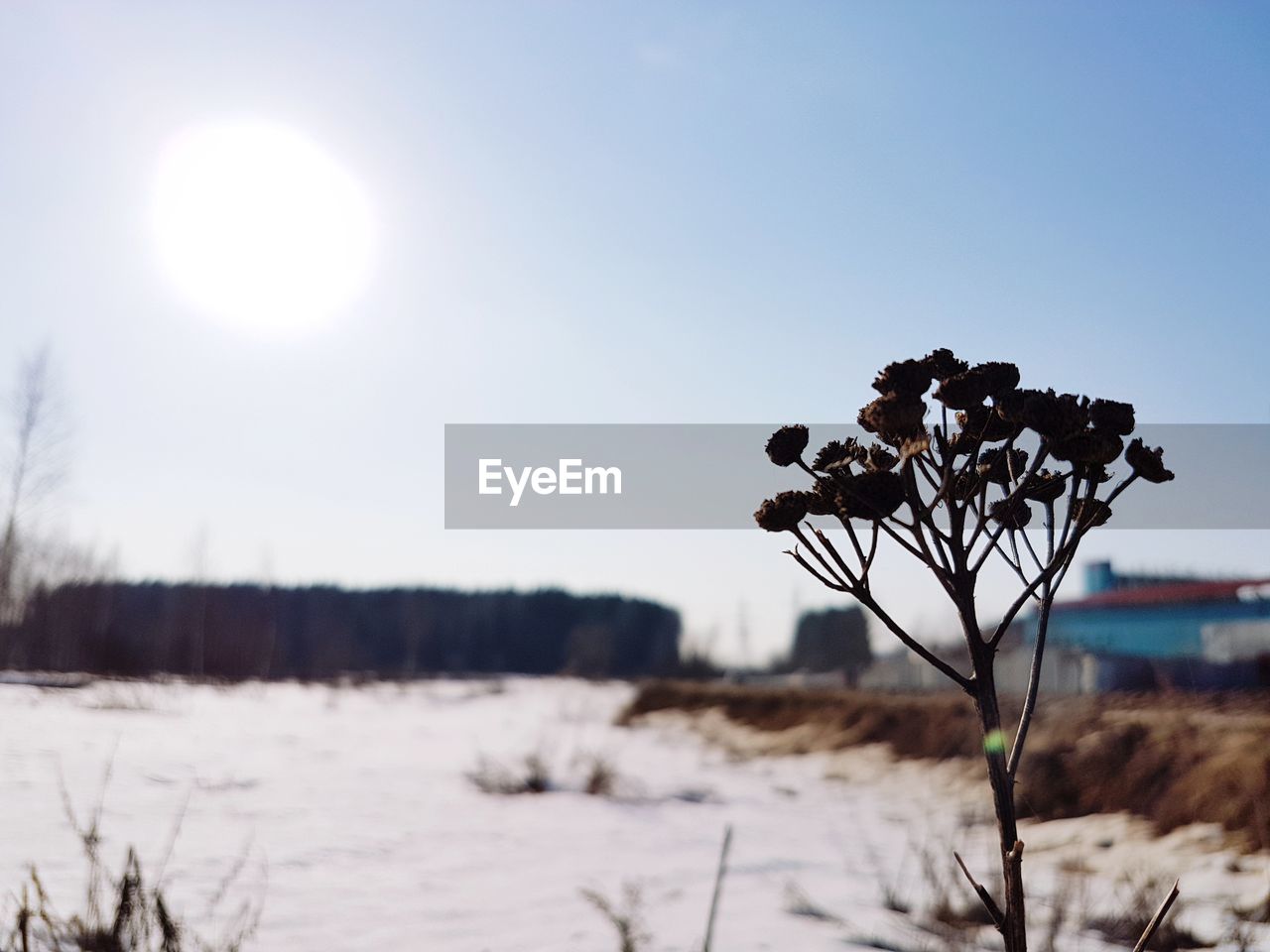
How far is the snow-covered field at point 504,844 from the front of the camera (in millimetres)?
3932

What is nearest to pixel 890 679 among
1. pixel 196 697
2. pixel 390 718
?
pixel 390 718

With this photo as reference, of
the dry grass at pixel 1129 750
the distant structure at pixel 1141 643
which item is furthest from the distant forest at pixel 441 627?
the dry grass at pixel 1129 750

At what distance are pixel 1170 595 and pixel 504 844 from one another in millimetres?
25112

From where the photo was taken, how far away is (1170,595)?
2502cm

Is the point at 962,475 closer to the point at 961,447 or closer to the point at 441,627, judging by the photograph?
the point at 961,447

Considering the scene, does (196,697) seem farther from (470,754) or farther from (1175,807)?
(1175,807)

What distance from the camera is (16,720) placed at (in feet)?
30.1

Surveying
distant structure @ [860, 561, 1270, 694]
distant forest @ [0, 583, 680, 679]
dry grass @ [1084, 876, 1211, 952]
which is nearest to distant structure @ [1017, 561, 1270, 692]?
distant structure @ [860, 561, 1270, 694]

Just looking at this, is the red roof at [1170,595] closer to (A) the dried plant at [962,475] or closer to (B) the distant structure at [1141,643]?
(B) the distant structure at [1141,643]

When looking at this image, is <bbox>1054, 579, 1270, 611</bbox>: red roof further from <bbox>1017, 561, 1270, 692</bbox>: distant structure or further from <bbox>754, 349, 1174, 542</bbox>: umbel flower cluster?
<bbox>754, 349, 1174, 542</bbox>: umbel flower cluster

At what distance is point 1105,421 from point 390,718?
59.0 feet

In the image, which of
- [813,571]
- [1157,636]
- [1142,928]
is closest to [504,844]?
[1142,928]

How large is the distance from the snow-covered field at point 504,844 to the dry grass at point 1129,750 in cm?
39

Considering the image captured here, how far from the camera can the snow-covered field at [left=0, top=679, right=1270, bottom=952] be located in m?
3.93
